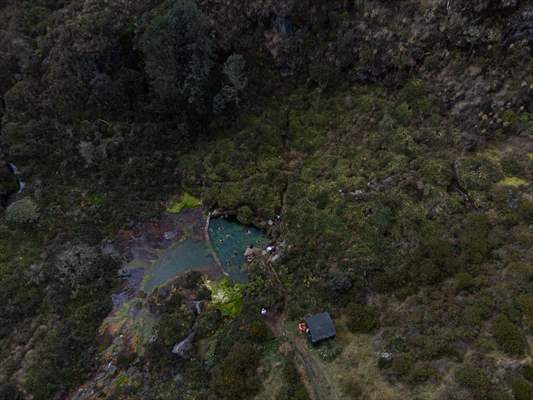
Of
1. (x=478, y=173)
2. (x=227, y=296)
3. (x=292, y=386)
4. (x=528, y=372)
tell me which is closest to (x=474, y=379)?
(x=528, y=372)

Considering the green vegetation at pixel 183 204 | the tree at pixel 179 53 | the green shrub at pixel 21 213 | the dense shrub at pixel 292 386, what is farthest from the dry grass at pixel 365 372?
the green shrub at pixel 21 213

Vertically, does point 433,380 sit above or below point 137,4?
below

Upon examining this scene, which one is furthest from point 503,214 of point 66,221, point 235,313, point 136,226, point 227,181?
point 66,221

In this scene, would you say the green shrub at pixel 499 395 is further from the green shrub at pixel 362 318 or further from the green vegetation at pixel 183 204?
the green vegetation at pixel 183 204

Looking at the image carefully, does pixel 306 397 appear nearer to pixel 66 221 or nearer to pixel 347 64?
pixel 66 221

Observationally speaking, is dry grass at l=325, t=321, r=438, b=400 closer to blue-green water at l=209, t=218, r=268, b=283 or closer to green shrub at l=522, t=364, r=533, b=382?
green shrub at l=522, t=364, r=533, b=382
